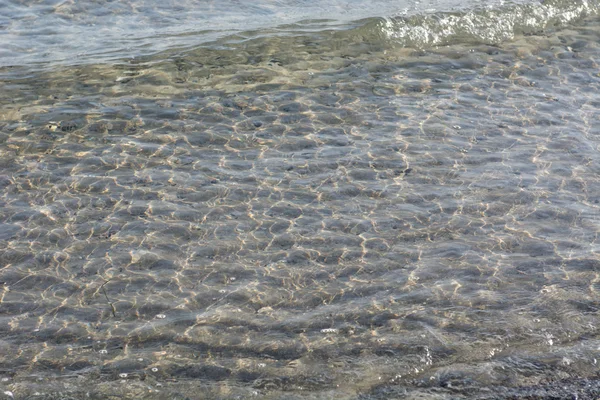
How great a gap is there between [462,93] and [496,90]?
63cm

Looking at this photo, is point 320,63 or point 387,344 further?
point 320,63

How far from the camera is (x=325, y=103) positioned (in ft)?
37.8

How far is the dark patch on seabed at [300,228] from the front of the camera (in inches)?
258

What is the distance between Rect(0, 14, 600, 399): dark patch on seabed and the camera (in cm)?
656

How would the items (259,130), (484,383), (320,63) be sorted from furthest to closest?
(320,63), (259,130), (484,383)

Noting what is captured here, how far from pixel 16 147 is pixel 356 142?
4.81 meters

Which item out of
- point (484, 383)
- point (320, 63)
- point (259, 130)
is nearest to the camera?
point (484, 383)

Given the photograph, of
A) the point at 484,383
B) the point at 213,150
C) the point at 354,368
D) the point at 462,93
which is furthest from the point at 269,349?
the point at 462,93

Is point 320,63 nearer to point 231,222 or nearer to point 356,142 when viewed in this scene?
point 356,142

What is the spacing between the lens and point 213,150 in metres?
10.2

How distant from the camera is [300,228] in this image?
8.63m

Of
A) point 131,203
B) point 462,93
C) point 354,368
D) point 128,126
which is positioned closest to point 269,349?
point 354,368

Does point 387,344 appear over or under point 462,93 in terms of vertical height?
under

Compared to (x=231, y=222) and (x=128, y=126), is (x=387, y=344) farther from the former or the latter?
(x=128, y=126)
